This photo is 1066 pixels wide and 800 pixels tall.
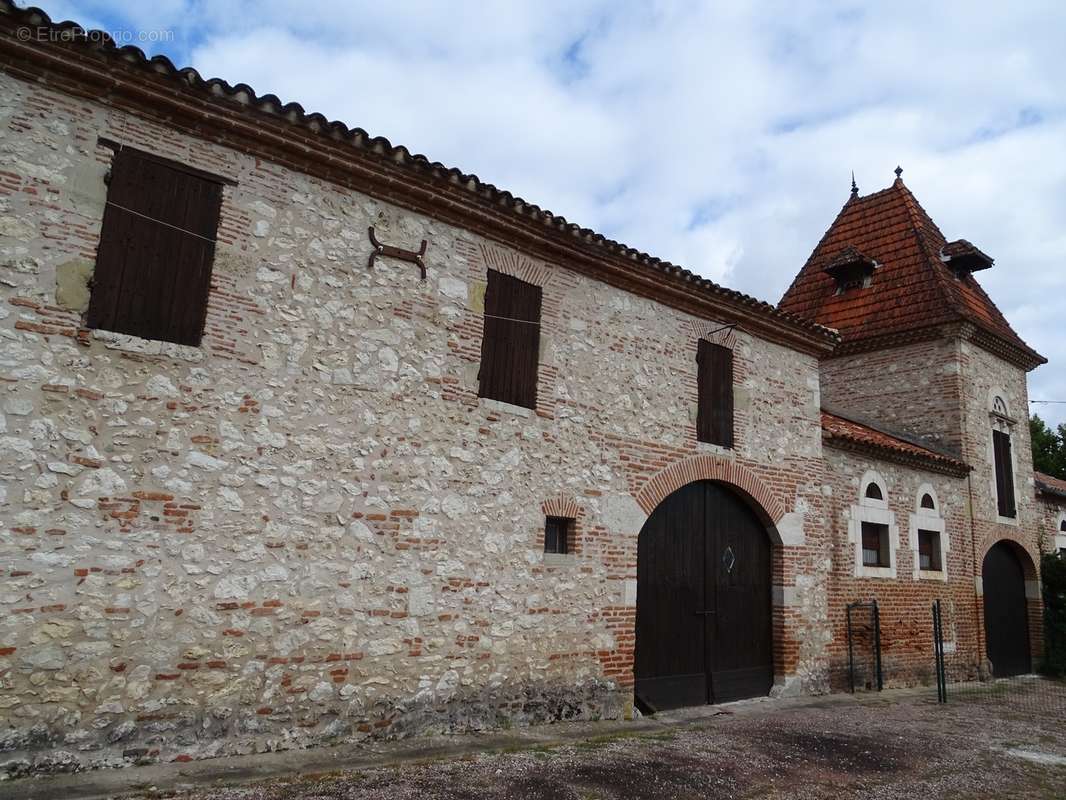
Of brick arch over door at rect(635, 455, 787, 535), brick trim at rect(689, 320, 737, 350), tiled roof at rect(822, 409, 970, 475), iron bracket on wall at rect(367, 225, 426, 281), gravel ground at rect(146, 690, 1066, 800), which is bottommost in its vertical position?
gravel ground at rect(146, 690, 1066, 800)

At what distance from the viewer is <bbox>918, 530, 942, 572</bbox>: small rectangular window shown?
12.9 meters

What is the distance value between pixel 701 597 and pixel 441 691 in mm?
3935

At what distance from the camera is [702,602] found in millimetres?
9430

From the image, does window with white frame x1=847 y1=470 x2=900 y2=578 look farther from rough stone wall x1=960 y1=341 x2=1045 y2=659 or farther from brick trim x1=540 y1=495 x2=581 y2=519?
brick trim x1=540 y1=495 x2=581 y2=519

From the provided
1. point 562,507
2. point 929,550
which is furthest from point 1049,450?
point 562,507

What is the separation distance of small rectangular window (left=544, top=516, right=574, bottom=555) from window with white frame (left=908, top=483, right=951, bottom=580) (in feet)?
24.0

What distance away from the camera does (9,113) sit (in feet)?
17.9

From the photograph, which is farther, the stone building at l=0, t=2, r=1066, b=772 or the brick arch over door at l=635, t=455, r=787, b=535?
the brick arch over door at l=635, t=455, r=787, b=535

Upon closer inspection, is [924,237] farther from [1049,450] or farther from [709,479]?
[1049,450]

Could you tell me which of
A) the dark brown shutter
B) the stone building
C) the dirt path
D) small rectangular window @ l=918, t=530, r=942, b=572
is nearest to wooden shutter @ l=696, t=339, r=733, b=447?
the stone building

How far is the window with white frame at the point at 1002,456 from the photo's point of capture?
14.7m

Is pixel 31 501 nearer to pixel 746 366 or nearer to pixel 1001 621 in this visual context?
pixel 746 366

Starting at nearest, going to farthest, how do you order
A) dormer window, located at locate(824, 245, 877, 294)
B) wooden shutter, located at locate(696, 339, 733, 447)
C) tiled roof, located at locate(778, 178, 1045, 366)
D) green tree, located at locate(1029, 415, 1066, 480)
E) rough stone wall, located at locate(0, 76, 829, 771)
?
rough stone wall, located at locate(0, 76, 829, 771)
wooden shutter, located at locate(696, 339, 733, 447)
tiled roof, located at locate(778, 178, 1045, 366)
dormer window, located at locate(824, 245, 877, 294)
green tree, located at locate(1029, 415, 1066, 480)

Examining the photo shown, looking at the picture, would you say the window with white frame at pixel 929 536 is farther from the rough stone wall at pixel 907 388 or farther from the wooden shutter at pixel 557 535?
the wooden shutter at pixel 557 535
